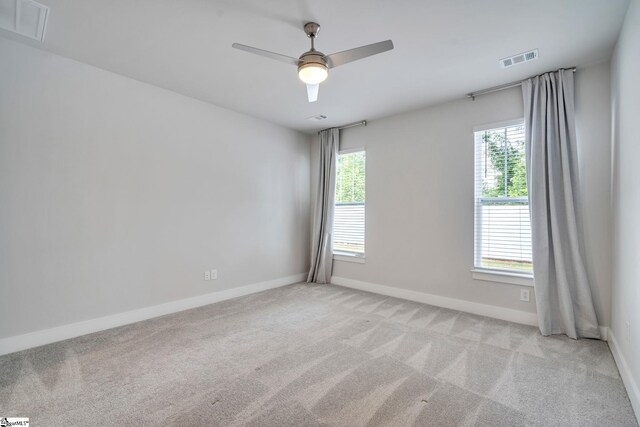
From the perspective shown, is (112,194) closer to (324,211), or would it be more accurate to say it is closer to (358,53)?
(358,53)

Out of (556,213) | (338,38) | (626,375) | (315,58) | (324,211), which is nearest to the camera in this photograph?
(626,375)

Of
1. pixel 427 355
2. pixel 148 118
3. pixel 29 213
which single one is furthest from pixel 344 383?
pixel 148 118

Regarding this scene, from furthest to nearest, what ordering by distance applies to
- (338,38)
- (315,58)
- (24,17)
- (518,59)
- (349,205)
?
(349,205), (518,59), (338,38), (24,17), (315,58)

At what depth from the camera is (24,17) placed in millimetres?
2357

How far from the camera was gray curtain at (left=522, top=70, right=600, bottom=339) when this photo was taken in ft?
9.70

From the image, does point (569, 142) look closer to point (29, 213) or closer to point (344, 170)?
point (344, 170)

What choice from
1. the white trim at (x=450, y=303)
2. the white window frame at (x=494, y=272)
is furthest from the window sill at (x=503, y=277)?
the white trim at (x=450, y=303)

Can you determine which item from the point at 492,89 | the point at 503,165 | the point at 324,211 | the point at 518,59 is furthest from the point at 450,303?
the point at 518,59

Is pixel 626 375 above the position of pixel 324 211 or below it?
below

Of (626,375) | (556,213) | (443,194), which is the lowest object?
(626,375)

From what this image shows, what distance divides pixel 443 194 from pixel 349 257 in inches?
73.9

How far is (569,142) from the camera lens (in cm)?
303

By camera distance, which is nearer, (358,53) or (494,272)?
(358,53)

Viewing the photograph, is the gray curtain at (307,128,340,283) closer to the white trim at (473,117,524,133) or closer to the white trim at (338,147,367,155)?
the white trim at (338,147,367,155)
